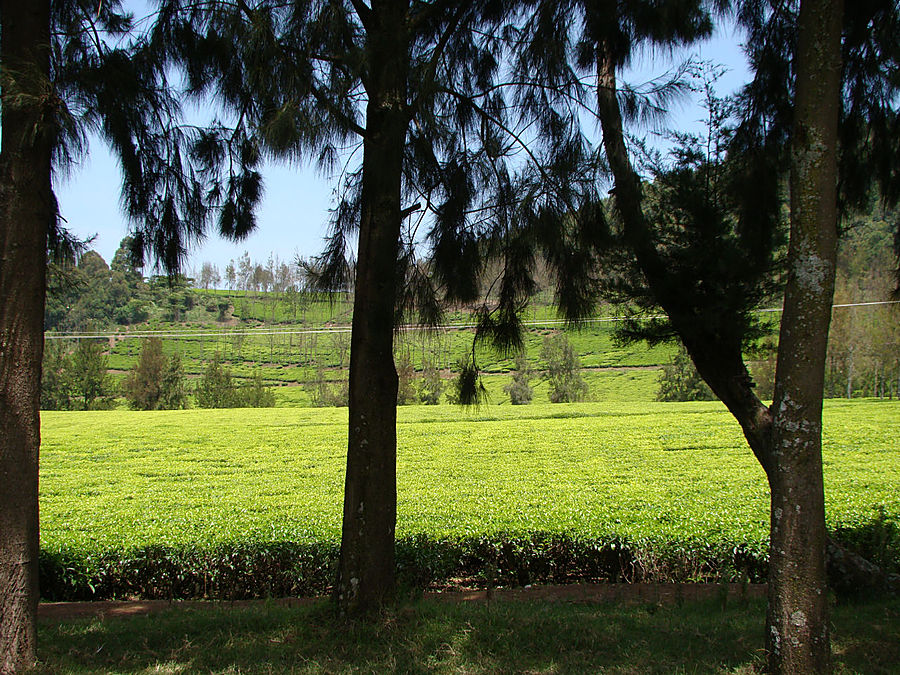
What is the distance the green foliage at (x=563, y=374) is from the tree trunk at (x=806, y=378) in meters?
32.6

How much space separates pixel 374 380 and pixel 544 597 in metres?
2.39

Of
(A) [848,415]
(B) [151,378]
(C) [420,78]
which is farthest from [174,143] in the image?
(B) [151,378]

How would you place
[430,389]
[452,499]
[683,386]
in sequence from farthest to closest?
[430,389] < [683,386] < [452,499]

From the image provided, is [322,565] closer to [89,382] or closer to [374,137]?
[374,137]

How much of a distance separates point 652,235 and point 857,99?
2.10 metres

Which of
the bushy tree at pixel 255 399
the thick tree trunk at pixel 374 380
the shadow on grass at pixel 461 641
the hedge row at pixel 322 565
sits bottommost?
the bushy tree at pixel 255 399

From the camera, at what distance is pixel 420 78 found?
136 inches

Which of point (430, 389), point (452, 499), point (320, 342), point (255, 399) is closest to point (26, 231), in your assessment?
point (452, 499)

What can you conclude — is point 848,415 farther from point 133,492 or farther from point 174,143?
point 174,143

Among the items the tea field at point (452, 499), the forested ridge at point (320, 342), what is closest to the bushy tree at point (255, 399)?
the forested ridge at point (320, 342)

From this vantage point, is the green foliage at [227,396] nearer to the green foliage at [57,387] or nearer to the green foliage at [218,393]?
the green foliage at [218,393]

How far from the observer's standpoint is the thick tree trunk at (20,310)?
317 centimetres

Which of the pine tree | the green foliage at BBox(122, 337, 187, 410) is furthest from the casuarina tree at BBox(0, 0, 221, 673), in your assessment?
the green foliage at BBox(122, 337, 187, 410)

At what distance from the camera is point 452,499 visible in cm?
1007
